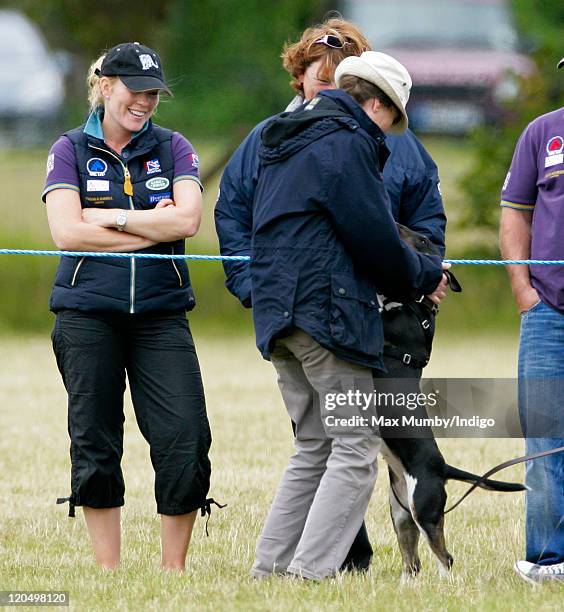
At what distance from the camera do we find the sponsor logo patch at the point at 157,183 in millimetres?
5520

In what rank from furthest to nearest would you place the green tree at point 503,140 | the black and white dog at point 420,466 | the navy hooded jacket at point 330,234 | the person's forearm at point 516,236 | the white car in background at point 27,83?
the white car in background at point 27,83 → the green tree at point 503,140 → the person's forearm at point 516,236 → the black and white dog at point 420,466 → the navy hooded jacket at point 330,234

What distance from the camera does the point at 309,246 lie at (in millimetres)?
4758

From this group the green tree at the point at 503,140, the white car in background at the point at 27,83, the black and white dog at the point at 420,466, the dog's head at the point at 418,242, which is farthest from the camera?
the white car in background at the point at 27,83

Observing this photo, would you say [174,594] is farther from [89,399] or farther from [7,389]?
[7,389]

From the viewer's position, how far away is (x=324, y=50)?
5.43 metres

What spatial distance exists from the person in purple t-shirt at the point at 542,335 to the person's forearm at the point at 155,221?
1.38 m

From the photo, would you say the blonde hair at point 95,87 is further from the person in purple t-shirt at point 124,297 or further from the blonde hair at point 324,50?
the blonde hair at point 324,50

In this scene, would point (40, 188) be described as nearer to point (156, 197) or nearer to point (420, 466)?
point (156, 197)

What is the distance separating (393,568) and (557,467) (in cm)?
89

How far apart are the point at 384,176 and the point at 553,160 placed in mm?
686

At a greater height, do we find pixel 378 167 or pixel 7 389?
pixel 378 167


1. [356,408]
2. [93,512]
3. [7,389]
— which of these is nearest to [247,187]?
[356,408]

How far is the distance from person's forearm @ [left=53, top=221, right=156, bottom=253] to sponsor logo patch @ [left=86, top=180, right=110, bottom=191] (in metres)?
0.16

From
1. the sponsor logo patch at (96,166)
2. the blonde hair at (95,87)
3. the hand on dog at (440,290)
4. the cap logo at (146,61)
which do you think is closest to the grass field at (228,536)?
the hand on dog at (440,290)
